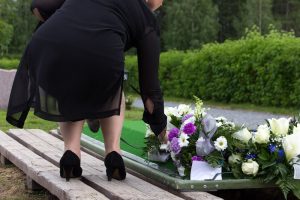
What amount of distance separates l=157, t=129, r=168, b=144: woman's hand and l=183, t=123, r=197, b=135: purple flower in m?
0.13

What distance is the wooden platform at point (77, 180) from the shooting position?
293 centimetres

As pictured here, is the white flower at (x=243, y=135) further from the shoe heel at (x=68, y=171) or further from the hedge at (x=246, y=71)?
the hedge at (x=246, y=71)

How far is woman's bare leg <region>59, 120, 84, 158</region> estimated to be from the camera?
3314mm

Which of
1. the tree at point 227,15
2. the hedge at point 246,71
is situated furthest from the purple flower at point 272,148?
the tree at point 227,15

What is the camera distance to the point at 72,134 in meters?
3.34

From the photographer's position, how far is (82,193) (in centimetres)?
291

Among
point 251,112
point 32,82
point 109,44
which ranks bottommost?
point 251,112

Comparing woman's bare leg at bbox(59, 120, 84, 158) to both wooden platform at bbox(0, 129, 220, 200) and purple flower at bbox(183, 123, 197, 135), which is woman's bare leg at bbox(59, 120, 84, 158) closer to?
wooden platform at bbox(0, 129, 220, 200)

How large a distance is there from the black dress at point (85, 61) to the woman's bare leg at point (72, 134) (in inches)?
9.8

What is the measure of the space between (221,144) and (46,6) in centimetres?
126

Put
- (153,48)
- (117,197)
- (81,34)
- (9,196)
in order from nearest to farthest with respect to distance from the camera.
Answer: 1. (117,197)
2. (81,34)
3. (153,48)
4. (9,196)

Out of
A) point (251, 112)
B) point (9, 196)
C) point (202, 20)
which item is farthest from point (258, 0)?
point (9, 196)

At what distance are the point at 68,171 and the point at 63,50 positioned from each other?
0.66 meters

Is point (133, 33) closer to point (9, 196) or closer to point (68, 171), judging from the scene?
point (68, 171)
